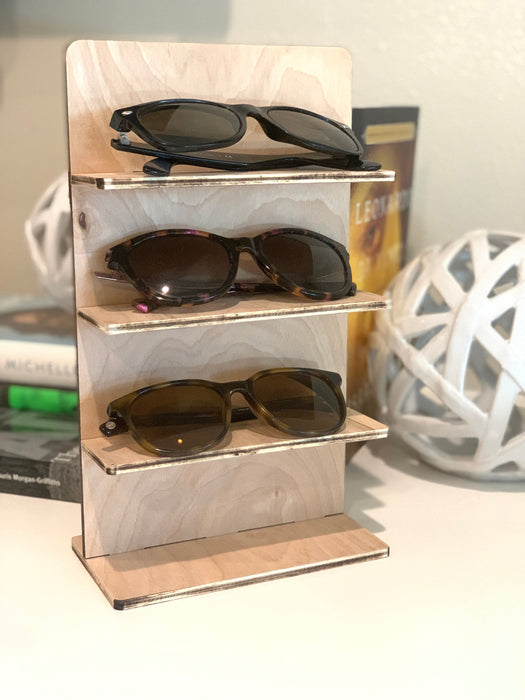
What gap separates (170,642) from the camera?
0.55 meters

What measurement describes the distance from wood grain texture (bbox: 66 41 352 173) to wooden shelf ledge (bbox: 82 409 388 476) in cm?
19

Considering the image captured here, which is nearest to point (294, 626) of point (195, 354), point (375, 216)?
point (195, 354)

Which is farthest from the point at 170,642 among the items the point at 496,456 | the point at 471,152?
the point at 471,152

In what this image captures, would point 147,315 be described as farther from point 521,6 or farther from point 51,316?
point 521,6

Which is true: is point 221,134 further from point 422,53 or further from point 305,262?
point 422,53

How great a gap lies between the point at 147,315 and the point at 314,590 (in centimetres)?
22

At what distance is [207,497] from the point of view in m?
0.69

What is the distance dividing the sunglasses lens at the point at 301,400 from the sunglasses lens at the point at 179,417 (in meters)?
0.04

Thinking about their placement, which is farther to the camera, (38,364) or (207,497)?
(38,364)

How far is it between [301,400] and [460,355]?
0.17 metres

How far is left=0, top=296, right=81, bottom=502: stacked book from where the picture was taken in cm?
74

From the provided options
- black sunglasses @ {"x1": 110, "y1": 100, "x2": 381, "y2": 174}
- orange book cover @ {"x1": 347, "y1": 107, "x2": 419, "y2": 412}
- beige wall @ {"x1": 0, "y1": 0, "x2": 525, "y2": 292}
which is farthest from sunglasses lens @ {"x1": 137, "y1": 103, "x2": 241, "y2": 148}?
beige wall @ {"x1": 0, "y1": 0, "x2": 525, "y2": 292}

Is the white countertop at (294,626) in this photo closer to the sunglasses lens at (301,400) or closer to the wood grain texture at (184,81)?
the sunglasses lens at (301,400)

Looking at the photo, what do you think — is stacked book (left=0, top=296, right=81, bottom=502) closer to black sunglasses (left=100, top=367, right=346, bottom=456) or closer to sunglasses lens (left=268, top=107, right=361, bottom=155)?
black sunglasses (left=100, top=367, right=346, bottom=456)
